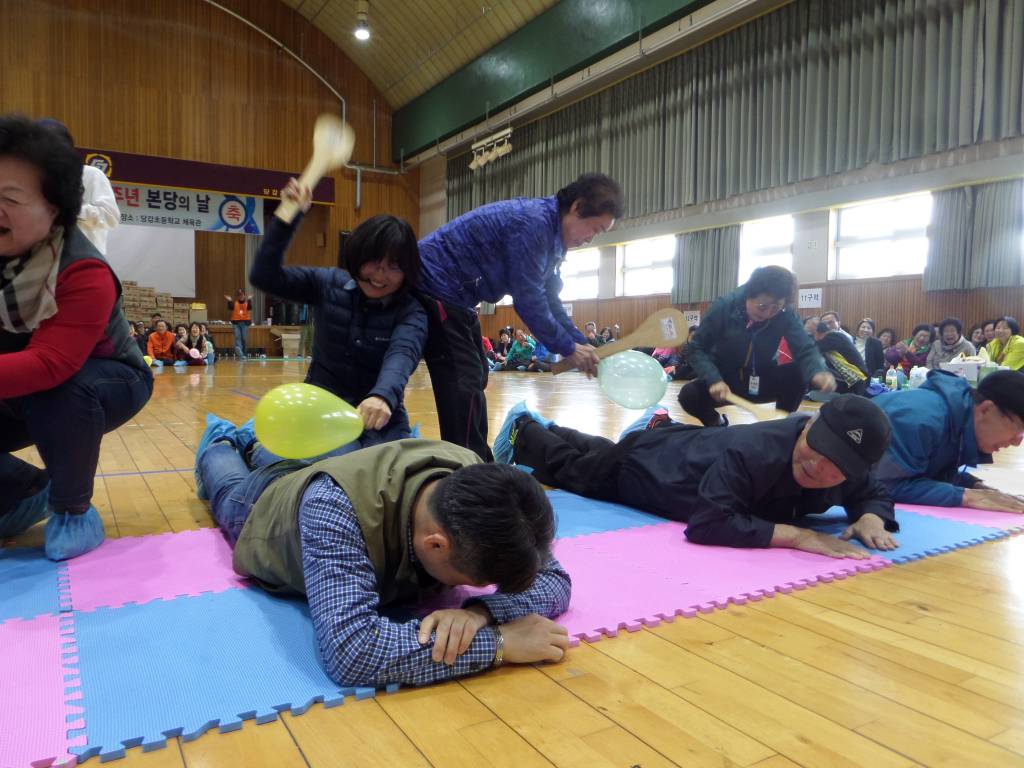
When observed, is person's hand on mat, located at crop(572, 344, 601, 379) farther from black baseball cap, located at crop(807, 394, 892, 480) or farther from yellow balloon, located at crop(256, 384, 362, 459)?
yellow balloon, located at crop(256, 384, 362, 459)

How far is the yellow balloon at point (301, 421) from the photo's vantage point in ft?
5.99

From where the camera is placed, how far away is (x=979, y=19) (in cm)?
809

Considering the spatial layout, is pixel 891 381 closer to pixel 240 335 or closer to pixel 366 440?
pixel 366 440

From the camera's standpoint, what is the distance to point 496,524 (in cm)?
117

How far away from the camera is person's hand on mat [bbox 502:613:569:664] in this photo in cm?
136

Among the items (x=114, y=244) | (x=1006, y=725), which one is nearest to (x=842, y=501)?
(x=1006, y=725)

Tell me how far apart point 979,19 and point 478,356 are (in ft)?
28.6

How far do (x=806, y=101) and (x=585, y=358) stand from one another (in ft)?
28.8

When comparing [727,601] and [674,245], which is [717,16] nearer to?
[674,245]

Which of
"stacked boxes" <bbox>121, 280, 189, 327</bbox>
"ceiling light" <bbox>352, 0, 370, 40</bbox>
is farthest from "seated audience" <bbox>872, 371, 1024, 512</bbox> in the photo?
"stacked boxes" <bbox>121, 280, 189, 327</bbox>

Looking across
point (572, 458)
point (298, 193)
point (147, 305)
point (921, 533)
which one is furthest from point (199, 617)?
point (147, 305)

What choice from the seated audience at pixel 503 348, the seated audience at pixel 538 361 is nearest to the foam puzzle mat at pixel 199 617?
the seated audience at pixel 538 361

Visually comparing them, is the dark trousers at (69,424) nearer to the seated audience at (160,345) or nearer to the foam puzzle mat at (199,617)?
the foam puzzle mat at (199,617)

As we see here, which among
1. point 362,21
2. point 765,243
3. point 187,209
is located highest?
point 362,21
